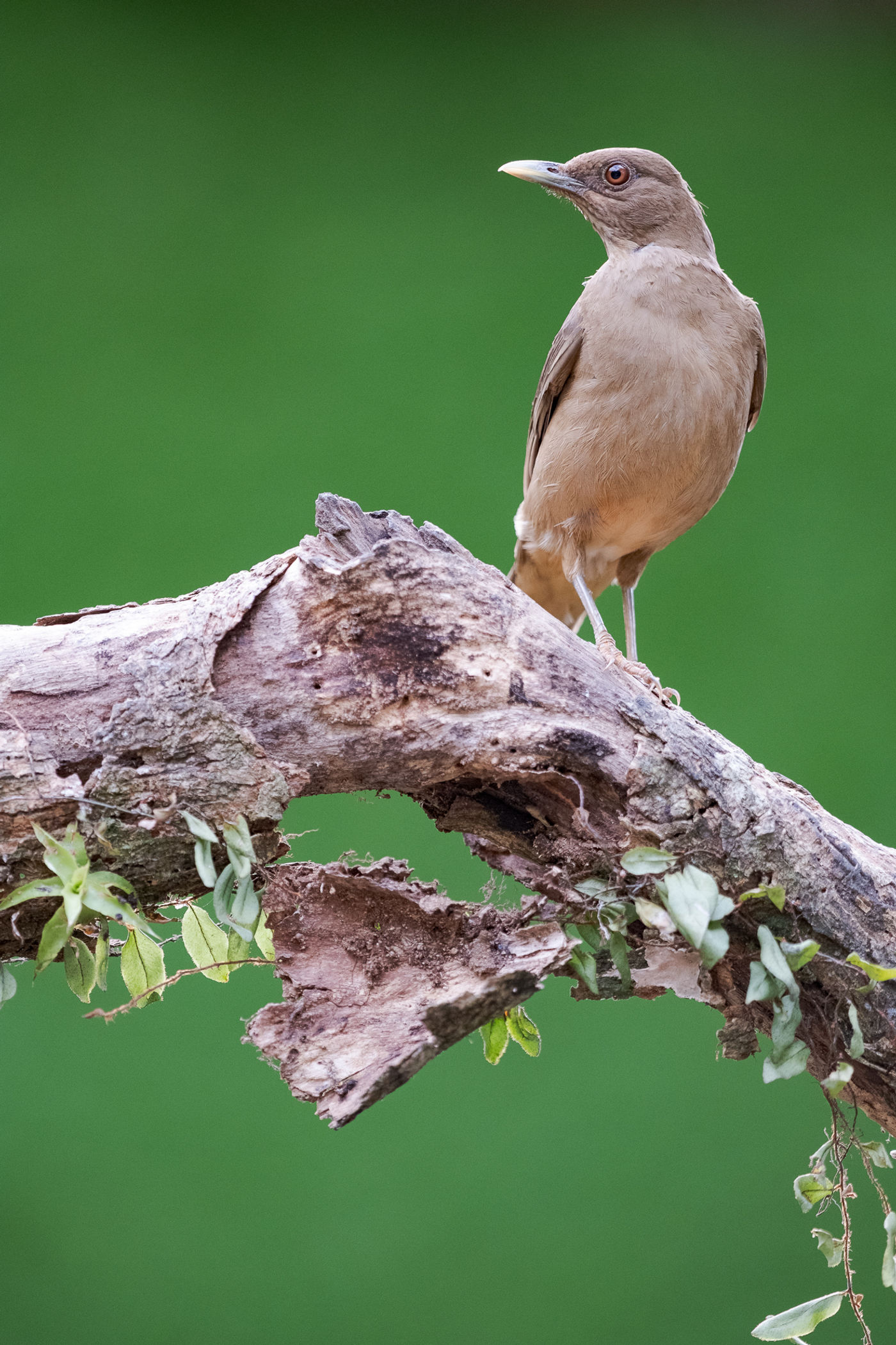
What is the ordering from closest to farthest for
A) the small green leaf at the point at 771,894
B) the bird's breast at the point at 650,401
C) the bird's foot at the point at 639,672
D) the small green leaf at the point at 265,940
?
the small green leaf at the point at 771,894 → the small green leaf at the point at 265,940 → the bird's foot at the point at 639,672 → the bird's breast at the point at 650,401

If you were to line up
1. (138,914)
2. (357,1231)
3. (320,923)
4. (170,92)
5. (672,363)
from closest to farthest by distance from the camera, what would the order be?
(138,914) < (320,923) < (672,363) < (357,1231) < (170,92)

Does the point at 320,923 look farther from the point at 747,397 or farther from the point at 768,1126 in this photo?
the point at 768,1126

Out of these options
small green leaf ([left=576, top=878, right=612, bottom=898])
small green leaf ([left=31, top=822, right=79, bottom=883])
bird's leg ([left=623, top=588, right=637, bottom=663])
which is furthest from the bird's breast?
small green leaf ([left=31, top=822, right=79, bottom=883])

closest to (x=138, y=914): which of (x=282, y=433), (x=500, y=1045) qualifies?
(x=500, y=1045)

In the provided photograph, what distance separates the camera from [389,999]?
1.50 meters

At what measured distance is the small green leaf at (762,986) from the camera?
143 cm

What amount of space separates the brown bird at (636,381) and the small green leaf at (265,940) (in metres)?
0.73

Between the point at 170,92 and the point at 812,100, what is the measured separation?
2.14 m

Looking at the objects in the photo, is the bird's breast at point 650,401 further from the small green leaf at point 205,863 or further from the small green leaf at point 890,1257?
the small green leaf at point 890,1257

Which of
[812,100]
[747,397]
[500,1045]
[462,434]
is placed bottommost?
[500,1045]

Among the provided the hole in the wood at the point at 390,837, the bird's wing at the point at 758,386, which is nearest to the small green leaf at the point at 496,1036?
the bird's wing at the point at 758,386

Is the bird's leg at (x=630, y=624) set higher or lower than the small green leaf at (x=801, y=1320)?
higher

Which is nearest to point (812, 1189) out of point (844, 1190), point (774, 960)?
point (844, 1190)

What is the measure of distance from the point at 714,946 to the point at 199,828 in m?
0.62
